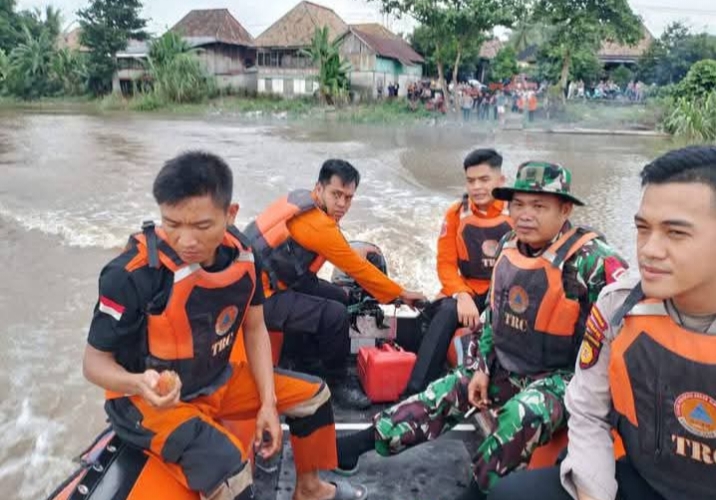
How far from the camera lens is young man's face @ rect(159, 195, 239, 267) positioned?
1789 millimetres

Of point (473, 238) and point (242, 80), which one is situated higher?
point (242, 80)

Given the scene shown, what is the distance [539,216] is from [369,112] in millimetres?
24778

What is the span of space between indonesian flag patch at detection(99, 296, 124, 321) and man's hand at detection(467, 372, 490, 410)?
1.19m

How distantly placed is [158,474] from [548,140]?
18.6m

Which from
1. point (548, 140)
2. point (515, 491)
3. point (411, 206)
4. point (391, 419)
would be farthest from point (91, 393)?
point (548, 140)

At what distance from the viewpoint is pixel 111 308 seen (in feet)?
5.65

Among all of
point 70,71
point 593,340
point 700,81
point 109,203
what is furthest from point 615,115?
point 70,71

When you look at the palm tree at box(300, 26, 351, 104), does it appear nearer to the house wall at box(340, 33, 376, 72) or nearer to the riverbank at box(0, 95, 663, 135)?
the riverbank at box(0, 95, 663, 135)

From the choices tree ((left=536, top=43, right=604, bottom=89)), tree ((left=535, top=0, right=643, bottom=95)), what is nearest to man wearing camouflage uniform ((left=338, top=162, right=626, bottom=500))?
tree ((left=535, top=0, right=643, bottom=95))

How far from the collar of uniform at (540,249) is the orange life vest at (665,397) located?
2.23 feet

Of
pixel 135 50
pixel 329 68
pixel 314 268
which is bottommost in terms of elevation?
pixel 314 268

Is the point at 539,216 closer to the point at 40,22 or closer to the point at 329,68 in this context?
the point at 329,68

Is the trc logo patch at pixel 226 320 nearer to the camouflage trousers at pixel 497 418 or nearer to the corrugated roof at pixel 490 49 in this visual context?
the camouflage trousers at pixel 497 418

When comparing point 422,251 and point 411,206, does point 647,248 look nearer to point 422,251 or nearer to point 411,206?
point 422,251
